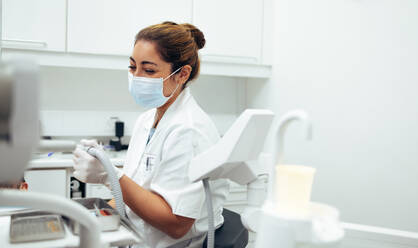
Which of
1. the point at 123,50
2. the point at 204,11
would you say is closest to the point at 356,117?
the point at 204,11

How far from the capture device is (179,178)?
1.18m

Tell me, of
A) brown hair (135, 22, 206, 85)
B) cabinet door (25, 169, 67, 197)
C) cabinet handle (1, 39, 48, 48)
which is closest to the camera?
brown hair (135, 22, 206, 85)

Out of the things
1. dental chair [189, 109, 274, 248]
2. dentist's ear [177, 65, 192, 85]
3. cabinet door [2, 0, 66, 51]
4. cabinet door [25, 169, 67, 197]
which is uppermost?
cabinet door [2, 0, 66, 51]

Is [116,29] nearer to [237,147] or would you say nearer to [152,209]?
[152,209]

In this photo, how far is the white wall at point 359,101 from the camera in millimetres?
1776

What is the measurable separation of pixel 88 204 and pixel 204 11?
1.75m

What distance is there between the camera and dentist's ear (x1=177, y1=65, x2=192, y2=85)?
139 cm

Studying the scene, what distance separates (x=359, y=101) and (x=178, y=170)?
116cm

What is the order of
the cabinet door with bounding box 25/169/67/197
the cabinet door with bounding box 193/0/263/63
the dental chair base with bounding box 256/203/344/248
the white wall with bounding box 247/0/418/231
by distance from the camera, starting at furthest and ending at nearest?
the cabinet door with bounding box 193/0/263/63 → the cabinet door with bounding box 25/169/67/197 → the white wall with bounding box 247/0/418/231 → the dental chair base with bounding box 256/203/344/248

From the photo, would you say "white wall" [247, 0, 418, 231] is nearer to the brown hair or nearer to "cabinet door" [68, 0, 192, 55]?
"cabinet door" [68, 0, 192, 55]

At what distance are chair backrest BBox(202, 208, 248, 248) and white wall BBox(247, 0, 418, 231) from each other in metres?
0.88

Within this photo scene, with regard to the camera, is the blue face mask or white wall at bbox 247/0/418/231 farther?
white wall at bbox 247/0/418/231

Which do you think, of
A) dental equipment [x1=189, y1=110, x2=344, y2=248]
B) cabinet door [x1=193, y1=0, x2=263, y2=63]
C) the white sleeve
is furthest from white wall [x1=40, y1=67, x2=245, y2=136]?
dental equipment [x1=189, y1=110, x2=344, y2=248]

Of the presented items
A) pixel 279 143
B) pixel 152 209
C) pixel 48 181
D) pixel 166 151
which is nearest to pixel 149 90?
pixel 166 151
